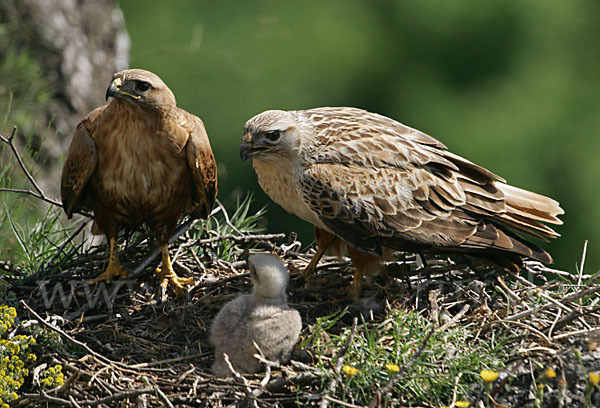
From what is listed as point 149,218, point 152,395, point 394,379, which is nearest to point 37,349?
point 152,395

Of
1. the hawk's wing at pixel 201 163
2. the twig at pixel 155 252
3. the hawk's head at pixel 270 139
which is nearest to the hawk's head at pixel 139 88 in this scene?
the hawk's wing at pixel 201 163

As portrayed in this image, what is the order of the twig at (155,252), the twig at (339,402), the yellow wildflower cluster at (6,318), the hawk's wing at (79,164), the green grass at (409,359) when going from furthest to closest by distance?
the twig at (155,252) < the hawk's wing at (79,164) < the yellow wildflower cluster at (6,318) < the green grass at (409,359) < the twig at (339,402)

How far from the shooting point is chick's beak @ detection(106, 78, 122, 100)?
12.5ft

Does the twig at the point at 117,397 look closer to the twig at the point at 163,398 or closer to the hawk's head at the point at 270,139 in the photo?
the twig at the point at 163,398

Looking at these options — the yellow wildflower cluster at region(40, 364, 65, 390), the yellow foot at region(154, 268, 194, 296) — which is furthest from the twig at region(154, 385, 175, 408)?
the yellow foot at region(154, 268, 194, 296)

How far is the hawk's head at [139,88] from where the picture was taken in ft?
12.9

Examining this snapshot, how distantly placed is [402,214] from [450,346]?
2.55 feet

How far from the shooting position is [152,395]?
3.19 meters

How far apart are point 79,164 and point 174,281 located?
0.79 m

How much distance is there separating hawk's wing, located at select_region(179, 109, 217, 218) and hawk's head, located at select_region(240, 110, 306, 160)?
333mm

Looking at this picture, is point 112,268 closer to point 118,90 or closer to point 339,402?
point 118,90

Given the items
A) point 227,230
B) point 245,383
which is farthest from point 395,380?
point 227,230

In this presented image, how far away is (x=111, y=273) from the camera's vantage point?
413 cm

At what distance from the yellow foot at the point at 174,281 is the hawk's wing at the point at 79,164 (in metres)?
0.62
